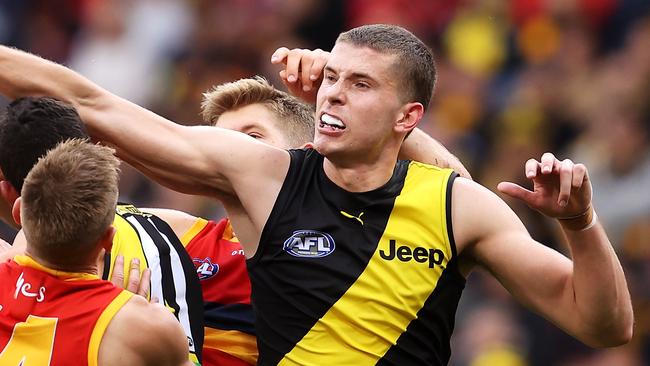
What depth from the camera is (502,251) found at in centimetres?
461

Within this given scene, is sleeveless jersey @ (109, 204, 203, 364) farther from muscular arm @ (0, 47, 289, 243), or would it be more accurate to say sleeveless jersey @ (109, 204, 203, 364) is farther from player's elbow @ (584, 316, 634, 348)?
player's elbow @ (584, 316, 634, 348)

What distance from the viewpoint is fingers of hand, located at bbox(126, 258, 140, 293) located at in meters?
4.46

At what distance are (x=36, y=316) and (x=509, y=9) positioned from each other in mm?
7972

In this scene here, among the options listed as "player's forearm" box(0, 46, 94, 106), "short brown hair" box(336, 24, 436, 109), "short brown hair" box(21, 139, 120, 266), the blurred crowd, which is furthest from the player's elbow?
the blurred crowd

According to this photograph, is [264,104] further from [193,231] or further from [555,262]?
[555,262]

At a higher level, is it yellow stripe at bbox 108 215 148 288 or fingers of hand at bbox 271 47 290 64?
fingers of hand at bbox 271 47 290 64

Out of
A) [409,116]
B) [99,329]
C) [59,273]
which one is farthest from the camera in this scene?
[409,116]

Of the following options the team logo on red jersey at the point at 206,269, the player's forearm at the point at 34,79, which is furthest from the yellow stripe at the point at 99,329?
the team logo on red jersey at the point at 206,269

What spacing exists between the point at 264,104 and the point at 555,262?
1705 mm

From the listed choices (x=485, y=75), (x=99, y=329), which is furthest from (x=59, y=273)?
(x=485, y=75)

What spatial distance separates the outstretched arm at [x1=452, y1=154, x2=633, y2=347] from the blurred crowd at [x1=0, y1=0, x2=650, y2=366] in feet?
16.0

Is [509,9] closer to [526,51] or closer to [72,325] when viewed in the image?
[526,51]


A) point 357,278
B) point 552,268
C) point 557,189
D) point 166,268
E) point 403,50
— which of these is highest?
point 403,50

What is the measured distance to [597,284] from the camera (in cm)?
448
